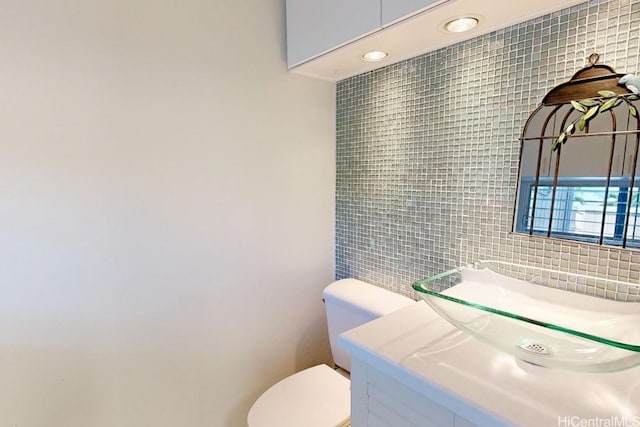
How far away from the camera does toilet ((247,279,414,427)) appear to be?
119cm

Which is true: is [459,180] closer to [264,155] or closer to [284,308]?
[264,155]

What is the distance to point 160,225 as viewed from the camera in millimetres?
1213

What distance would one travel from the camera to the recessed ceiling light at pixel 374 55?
1279 mm

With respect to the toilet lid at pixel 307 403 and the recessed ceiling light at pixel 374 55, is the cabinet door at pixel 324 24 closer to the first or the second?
the recessed ceiling light at pixel 374 55

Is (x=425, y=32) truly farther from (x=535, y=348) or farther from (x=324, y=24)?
(x=535, y=348)

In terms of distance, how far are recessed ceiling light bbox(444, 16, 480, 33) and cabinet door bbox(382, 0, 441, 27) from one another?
0.46ft

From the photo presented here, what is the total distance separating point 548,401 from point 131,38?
151 cm

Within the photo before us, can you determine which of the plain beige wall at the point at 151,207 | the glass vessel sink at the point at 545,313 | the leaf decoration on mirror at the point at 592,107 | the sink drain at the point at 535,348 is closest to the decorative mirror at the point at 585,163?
the leaf decoration on mirror at the point at 592,107

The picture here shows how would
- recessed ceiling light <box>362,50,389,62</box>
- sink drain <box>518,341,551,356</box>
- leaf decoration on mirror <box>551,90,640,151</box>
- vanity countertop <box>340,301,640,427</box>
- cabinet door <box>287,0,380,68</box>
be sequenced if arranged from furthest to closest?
recessed ceiling light <box>362,50,389,62</box> < cabinet door <box>287,0,380,68</box> < leaf decoration on mirror <box>551,90,640,151</box> < sink drain <box>518,341,551,356</box> < vanity countertop <box>340,301,640,427</box>

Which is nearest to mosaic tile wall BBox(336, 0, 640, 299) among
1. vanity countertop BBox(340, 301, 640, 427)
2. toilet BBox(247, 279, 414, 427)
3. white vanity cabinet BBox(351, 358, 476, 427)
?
toilet BBox(247, 279, 414, 427)

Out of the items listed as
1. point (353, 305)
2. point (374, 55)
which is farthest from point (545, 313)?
point (374, 55)

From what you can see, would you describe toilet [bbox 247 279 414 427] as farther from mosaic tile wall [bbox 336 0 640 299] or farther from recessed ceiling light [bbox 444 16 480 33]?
recessed ceiling light [bbox 444 16 480 33]

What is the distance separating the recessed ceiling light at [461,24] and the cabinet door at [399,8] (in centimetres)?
14

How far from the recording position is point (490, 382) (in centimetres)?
65
